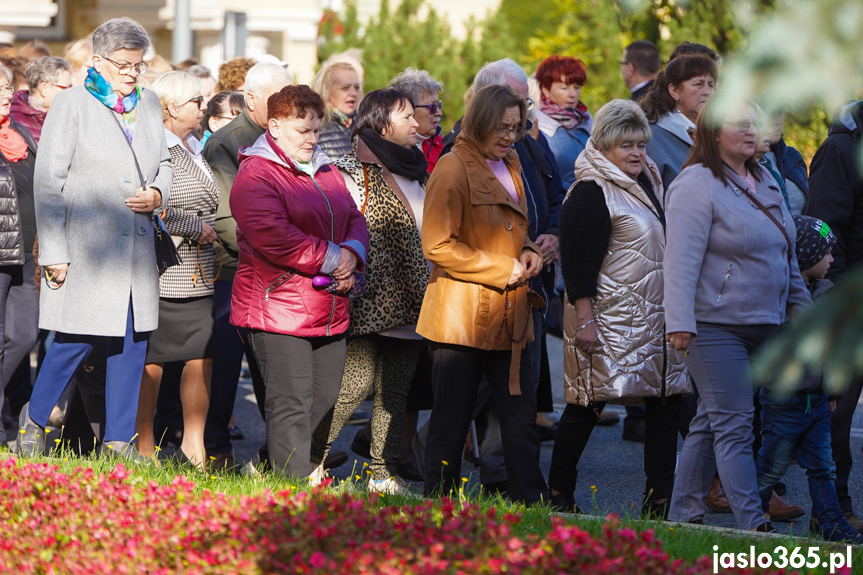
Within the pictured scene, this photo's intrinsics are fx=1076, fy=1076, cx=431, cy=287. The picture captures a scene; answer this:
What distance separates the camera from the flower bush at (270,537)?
339cm

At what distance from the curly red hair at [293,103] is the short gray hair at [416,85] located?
0.94 metres

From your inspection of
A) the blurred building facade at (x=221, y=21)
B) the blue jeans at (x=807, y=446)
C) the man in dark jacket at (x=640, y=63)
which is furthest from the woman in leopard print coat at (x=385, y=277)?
the blurred building facade at (x=221, y=21)

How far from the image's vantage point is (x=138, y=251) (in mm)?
5551

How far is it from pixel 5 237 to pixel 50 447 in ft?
4.17

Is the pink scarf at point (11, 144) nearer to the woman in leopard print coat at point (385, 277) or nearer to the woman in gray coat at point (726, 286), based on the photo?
the woman in leopard print coat at point (385, 277)

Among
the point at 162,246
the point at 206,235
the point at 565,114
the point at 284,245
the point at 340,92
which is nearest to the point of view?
the point at 284,245

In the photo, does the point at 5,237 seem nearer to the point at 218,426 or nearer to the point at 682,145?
the point at 218,426

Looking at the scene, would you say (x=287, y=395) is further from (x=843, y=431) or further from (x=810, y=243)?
(x=843, y=431)

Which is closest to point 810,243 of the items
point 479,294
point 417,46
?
point 479,294

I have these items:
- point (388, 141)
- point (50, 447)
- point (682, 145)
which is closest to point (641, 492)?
point (682, 145)

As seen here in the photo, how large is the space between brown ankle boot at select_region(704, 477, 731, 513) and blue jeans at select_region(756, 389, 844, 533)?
54 centimetres

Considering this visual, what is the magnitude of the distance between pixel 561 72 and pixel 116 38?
3.71m

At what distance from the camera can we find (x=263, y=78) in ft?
21.3

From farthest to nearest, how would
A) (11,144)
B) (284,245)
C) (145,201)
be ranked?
1. (11,144)
2. (145,201)
3. (284,245)
